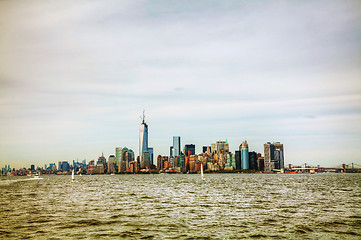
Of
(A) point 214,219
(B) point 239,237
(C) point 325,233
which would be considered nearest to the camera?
(B) point 239,237

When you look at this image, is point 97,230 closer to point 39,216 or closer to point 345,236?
point 39,216

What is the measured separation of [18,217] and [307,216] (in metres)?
42.5

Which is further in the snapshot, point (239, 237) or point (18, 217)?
point (18, 217)

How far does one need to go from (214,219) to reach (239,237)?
11.0 meters

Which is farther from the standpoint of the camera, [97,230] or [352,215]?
[352,215]

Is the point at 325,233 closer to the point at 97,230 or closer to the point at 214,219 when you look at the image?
the point at 214,219

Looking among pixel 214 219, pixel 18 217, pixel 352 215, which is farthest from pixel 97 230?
pixel 352 215

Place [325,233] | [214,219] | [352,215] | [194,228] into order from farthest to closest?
[352,215] → [214,219] → [194,228] → [325,233]

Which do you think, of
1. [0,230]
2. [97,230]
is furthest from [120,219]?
[0,230]

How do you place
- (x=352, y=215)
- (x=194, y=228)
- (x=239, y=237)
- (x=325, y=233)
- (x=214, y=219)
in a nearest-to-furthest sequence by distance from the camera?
(x=239, y=237) → (x=325, y=233) → (x=194, y=228) → (x=214, y=219) → (x=352, y=215)

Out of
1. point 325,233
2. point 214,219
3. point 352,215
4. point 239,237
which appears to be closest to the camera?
point 239,237

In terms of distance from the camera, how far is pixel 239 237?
3259 cm

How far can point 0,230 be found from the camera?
3753 cm

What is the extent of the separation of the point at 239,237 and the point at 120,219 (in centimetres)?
1882
